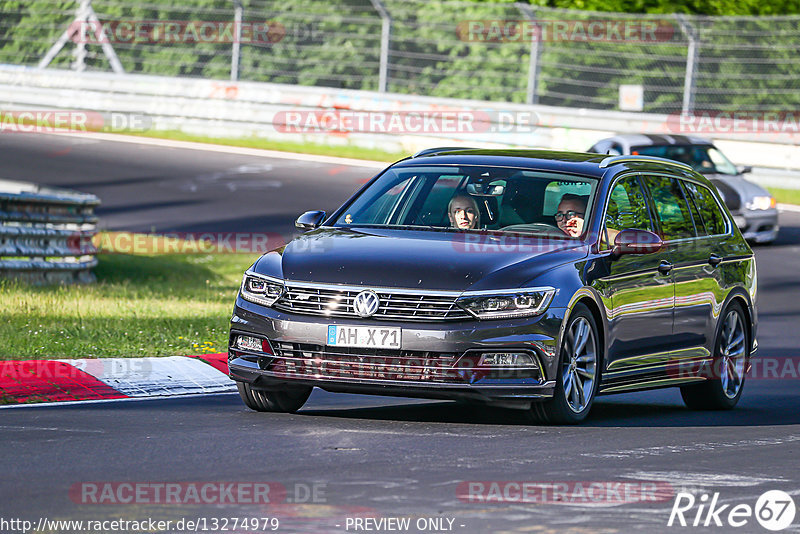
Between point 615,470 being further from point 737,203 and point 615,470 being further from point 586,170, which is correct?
point 737,203

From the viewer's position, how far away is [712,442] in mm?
9211

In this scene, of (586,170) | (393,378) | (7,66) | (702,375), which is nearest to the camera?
(393,378)

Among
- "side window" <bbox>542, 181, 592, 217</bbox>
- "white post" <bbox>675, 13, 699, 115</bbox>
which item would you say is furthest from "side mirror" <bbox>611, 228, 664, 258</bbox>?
"white post" <bbox>675, 13, 699, 115</bbox>

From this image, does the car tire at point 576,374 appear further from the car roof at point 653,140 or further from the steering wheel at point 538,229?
the car roof at point 653,140

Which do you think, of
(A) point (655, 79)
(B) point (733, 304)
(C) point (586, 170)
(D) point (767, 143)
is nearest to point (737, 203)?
(D) point (767, 143)

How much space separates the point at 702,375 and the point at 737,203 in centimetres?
1089

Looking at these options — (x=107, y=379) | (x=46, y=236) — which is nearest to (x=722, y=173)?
(x=46, y=236)

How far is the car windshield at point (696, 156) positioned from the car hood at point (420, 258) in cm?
1297

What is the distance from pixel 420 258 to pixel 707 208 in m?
3.24

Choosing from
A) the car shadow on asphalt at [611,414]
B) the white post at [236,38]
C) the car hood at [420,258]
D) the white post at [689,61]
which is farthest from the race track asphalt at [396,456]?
the white post at [236,38]

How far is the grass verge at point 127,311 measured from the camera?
12453mm

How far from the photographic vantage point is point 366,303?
29.3 ft

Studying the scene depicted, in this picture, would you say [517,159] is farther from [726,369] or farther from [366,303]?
[726,369]

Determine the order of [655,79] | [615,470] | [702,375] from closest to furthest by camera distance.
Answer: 1. [615,470]
2. [702,375]
3. [655,79]
